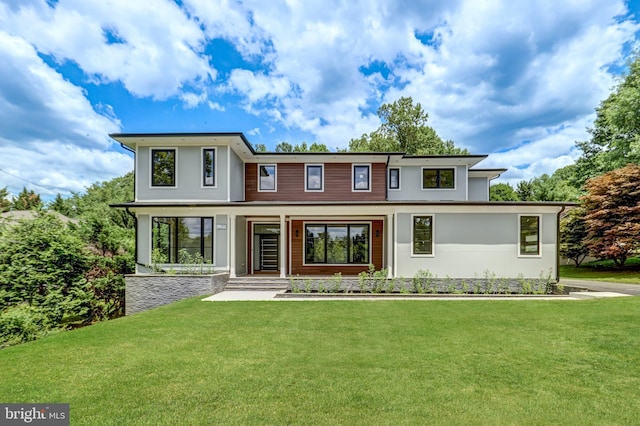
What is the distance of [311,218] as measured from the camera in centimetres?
1467

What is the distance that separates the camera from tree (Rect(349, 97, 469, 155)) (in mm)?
28719

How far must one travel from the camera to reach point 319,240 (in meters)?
14.8

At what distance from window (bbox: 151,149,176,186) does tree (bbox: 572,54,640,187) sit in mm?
26089

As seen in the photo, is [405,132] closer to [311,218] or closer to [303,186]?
[303,186]

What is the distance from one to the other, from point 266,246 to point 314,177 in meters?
4.20

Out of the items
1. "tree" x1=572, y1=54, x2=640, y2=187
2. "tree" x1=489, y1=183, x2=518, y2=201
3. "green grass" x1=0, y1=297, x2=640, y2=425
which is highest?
Result: "tree" x1=572, y1=54, x2=640, y2=187

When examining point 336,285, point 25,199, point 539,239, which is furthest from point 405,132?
point 25,199

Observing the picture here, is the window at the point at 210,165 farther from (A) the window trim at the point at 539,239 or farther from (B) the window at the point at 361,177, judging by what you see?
(A) the window trim at the point at 539,239

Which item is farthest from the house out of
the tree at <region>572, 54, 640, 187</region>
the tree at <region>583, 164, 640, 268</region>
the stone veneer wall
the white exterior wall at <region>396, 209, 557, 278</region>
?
the tree at <region>572, 54, 640, 187</region>

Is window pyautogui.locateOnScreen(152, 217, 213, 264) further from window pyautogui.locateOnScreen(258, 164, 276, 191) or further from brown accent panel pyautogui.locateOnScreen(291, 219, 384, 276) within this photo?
brown accent panel pyautogui.locateOnScreen(291, 219, 384, 276)

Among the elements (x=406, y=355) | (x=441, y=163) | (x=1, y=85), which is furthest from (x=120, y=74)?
(x=406, y=355)

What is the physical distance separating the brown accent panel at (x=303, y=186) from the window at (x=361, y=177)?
8.4 inches

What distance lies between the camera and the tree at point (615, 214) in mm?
16906

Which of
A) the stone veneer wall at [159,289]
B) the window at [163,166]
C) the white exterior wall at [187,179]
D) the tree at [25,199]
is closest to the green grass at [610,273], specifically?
the stone veneer wall at [159,289]
